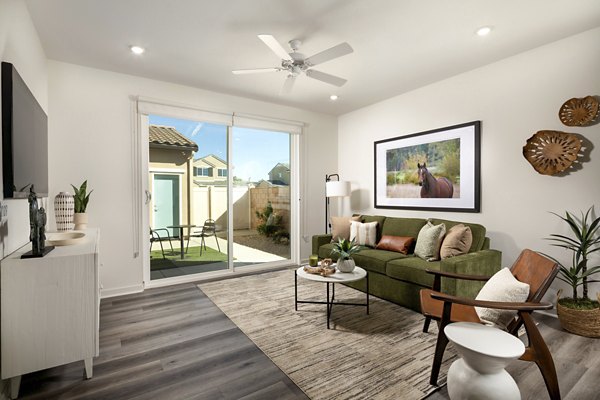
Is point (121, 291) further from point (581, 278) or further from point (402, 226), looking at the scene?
A: point (581, 278)

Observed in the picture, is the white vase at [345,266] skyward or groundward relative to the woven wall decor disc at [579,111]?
groundward

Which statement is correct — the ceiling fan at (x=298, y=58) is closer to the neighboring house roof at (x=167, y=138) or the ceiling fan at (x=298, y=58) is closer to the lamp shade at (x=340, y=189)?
the neighboring house roof at (x=167, y=138)

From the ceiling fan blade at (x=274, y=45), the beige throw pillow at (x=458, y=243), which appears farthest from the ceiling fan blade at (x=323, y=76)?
the beige throw pillow at (x=458, y=243)

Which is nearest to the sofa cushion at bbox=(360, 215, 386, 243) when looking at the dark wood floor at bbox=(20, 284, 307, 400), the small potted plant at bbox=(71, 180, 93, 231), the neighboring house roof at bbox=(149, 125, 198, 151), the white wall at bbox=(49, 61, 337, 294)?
the dark wood floor at bbox=(20, 284, 307, 400)

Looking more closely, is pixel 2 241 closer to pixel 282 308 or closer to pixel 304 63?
pixel 282 308

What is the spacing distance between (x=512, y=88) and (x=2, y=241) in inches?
182

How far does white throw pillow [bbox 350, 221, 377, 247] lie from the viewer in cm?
424

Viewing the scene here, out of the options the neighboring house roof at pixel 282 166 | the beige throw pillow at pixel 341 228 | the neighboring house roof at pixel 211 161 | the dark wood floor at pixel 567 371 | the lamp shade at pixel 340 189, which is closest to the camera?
the dark wood floor at pixel 567 371

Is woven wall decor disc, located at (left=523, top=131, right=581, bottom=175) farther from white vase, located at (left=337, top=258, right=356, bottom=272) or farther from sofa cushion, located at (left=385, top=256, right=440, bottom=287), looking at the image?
white vase, located at (left=337, top=258, right=356, bottom=272)

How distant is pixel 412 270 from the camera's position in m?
3.10

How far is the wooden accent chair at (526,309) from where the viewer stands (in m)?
1.69

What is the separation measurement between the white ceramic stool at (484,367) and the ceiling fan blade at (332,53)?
218 centimetres

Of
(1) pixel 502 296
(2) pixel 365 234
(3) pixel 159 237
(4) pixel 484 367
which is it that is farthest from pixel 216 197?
(4) pixel 484 367

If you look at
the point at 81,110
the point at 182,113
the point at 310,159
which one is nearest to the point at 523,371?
the point at 310,159
